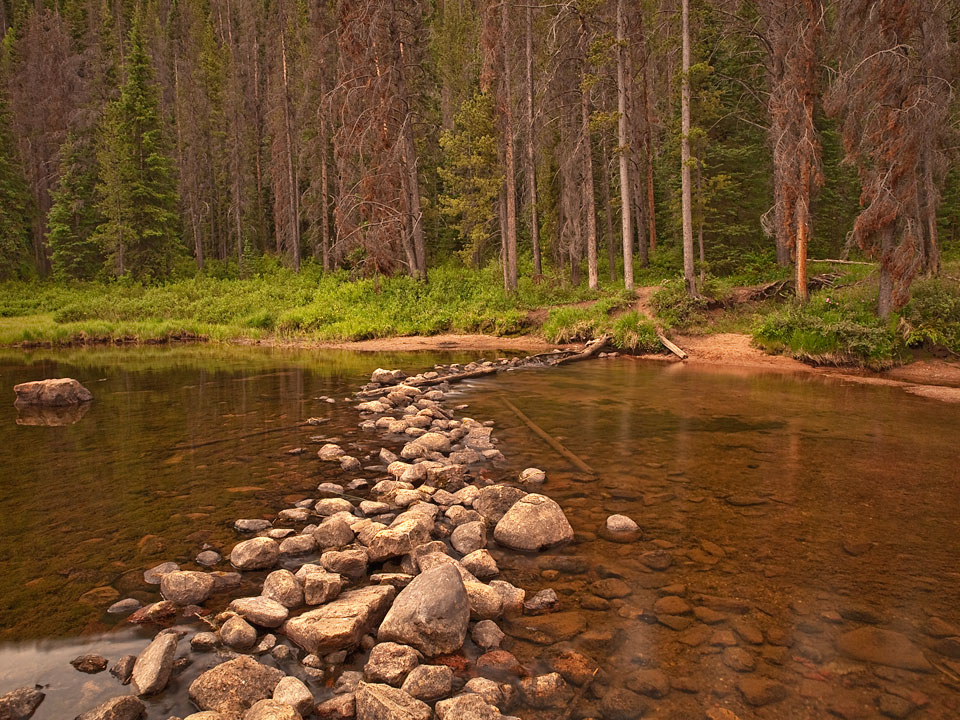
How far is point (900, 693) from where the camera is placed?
293 centimetres

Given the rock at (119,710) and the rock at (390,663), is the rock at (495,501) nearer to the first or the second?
the rock at (390,663)

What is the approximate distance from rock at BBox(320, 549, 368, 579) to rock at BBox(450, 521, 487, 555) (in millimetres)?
798

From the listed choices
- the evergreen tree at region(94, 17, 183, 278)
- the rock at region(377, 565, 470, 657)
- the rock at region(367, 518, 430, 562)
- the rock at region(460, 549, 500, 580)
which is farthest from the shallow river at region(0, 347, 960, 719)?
the evergreen tree at region(94, 17, 183, 278)

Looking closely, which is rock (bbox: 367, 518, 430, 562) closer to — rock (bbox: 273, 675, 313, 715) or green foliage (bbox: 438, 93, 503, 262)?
rock (bbox: 273, 675, 313, 715)

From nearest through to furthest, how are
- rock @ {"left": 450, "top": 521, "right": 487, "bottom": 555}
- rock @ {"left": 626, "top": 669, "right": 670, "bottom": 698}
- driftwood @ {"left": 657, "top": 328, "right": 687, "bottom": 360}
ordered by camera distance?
rock @ {"left": 626, "top": 669, "right": 670, "bottom": 698}
rock @ {"left": 450, "top": 521, "right": 487, "bottom": 555}
driftwood @ {"left": 657, "top": 328, "right": 687, "bottom": 360}

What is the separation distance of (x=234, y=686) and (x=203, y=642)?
581 millimetres

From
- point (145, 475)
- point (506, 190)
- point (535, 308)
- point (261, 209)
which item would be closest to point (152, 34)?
point (261, 209)

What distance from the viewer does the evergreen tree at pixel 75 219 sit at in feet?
117

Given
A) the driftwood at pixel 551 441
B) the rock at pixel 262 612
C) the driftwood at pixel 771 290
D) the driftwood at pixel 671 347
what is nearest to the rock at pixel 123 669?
the rock at pixel 262 612

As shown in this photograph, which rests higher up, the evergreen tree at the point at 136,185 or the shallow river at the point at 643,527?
the evergreen tree at the point at 136,185

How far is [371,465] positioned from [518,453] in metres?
1.91

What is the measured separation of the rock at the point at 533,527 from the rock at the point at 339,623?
52.6 inches

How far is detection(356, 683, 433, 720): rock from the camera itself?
265 centimetres

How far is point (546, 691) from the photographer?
2.96m
